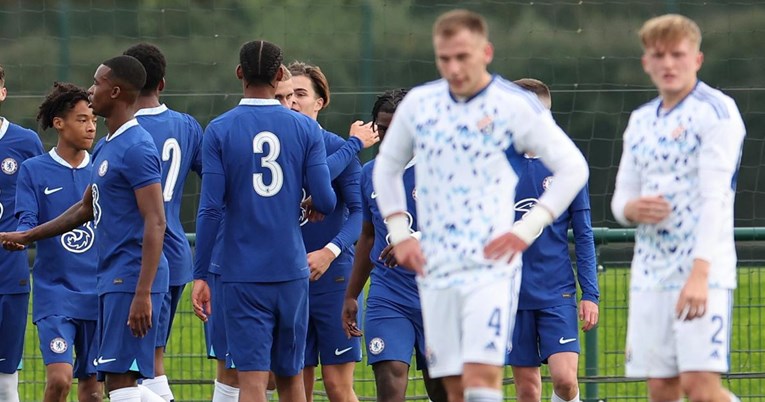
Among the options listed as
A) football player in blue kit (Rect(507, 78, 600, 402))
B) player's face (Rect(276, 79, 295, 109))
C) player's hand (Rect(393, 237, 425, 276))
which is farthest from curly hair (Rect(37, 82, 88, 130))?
player's hand (Rect(393, 237, 425, 276))

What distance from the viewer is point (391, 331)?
8.27 metres

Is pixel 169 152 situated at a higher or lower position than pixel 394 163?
higher

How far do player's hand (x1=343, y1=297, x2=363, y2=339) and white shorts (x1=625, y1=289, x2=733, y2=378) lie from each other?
2.29 meters

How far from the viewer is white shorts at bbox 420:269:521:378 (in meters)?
6.19

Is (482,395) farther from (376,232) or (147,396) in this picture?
(147,396)

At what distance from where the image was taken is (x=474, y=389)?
6.20 m

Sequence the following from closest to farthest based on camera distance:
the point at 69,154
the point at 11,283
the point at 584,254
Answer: the point at 584,254 < the point at 69,154 < the point at 11,283

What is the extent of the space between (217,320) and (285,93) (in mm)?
1502

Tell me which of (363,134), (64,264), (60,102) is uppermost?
(60,102)

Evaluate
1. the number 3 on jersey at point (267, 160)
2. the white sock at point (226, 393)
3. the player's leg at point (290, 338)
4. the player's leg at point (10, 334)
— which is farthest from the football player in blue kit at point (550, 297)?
the player's leg at point (10, 334)

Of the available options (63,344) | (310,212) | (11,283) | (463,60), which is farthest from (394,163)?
(11,283)

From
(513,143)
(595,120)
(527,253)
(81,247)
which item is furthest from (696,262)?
(595,120)

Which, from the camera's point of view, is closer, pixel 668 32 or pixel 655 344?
pixel 668 32

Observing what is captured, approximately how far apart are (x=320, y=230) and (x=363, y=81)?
4359 millimetres
